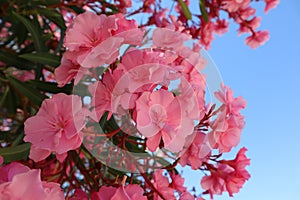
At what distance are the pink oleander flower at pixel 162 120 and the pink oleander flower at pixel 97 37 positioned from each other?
10cm

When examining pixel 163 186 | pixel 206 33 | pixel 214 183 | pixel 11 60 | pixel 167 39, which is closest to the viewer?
pixel 167 39

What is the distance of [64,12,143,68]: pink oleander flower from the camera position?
735mm

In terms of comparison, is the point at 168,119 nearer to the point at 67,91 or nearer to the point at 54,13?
the point at 67,91

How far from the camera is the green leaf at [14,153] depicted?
881mm

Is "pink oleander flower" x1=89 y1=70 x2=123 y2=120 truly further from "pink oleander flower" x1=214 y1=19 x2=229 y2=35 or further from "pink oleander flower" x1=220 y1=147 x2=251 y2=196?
"pink oleander flower" x1=214 y1=19 x2=229 y2=35

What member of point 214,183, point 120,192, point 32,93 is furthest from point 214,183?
point 32,93

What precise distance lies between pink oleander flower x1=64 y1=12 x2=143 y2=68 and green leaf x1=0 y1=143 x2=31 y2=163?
26 centimetres

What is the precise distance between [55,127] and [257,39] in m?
1.55

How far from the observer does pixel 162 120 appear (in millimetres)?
710

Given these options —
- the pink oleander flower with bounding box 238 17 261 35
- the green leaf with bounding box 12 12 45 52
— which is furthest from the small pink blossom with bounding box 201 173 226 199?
the pink oleander flower with bounding box 238 17 261 35

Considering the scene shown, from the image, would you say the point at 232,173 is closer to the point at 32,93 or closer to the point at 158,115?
the point at 158,115

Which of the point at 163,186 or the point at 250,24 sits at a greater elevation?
the point at 250,24

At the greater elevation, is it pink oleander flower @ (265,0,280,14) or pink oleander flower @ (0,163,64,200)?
pink oleander flower @ (265,0,280,14)

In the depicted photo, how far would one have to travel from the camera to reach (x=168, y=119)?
716mm
